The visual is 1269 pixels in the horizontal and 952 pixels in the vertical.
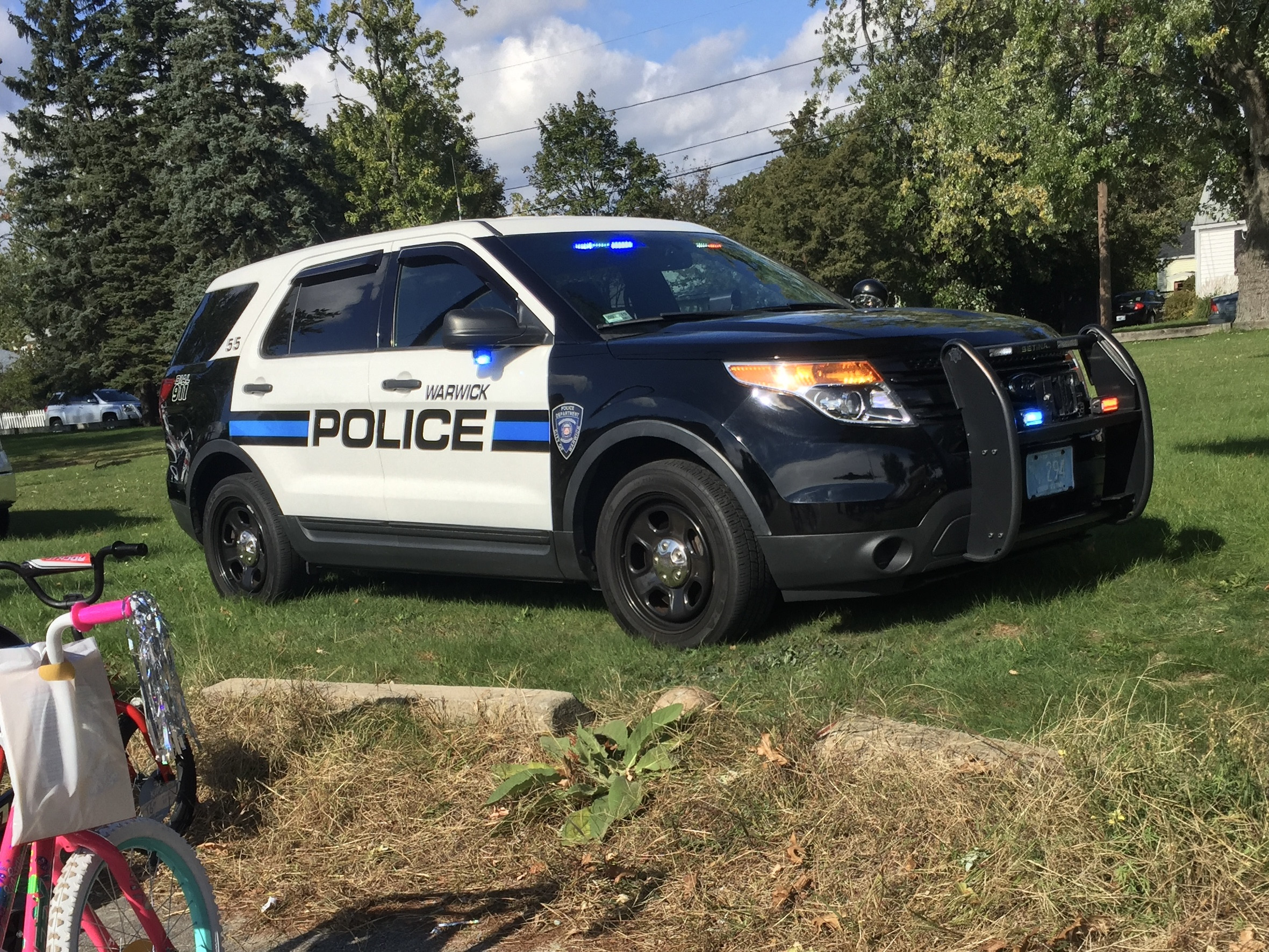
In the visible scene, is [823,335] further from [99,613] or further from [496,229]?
[99,613]

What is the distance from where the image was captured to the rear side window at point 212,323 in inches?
300

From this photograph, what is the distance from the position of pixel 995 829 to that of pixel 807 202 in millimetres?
47764

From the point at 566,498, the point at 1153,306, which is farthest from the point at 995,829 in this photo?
the point at 1153,306

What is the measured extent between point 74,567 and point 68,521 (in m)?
12.1

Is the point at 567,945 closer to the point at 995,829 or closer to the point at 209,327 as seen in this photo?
the point at 995,829

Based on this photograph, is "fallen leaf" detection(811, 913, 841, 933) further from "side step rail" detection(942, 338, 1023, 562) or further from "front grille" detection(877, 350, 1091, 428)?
"front grille" detection(877, 350, 1091, 428)

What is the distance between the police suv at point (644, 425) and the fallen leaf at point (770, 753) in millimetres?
1264

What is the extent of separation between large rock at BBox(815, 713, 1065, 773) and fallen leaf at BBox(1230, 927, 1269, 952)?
25.7 inches

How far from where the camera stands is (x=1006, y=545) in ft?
16.3

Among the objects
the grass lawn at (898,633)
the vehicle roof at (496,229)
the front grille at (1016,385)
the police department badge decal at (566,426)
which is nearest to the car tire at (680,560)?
the grass lawn at (898,633)

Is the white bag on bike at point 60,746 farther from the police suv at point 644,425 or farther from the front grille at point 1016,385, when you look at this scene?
the front grille at point 1016,385

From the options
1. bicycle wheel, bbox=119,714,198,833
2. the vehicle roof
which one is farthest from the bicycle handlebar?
the vehicle roof

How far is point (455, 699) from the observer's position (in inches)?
178

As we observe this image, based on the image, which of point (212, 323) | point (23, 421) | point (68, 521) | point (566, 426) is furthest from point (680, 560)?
point (23, 421)
